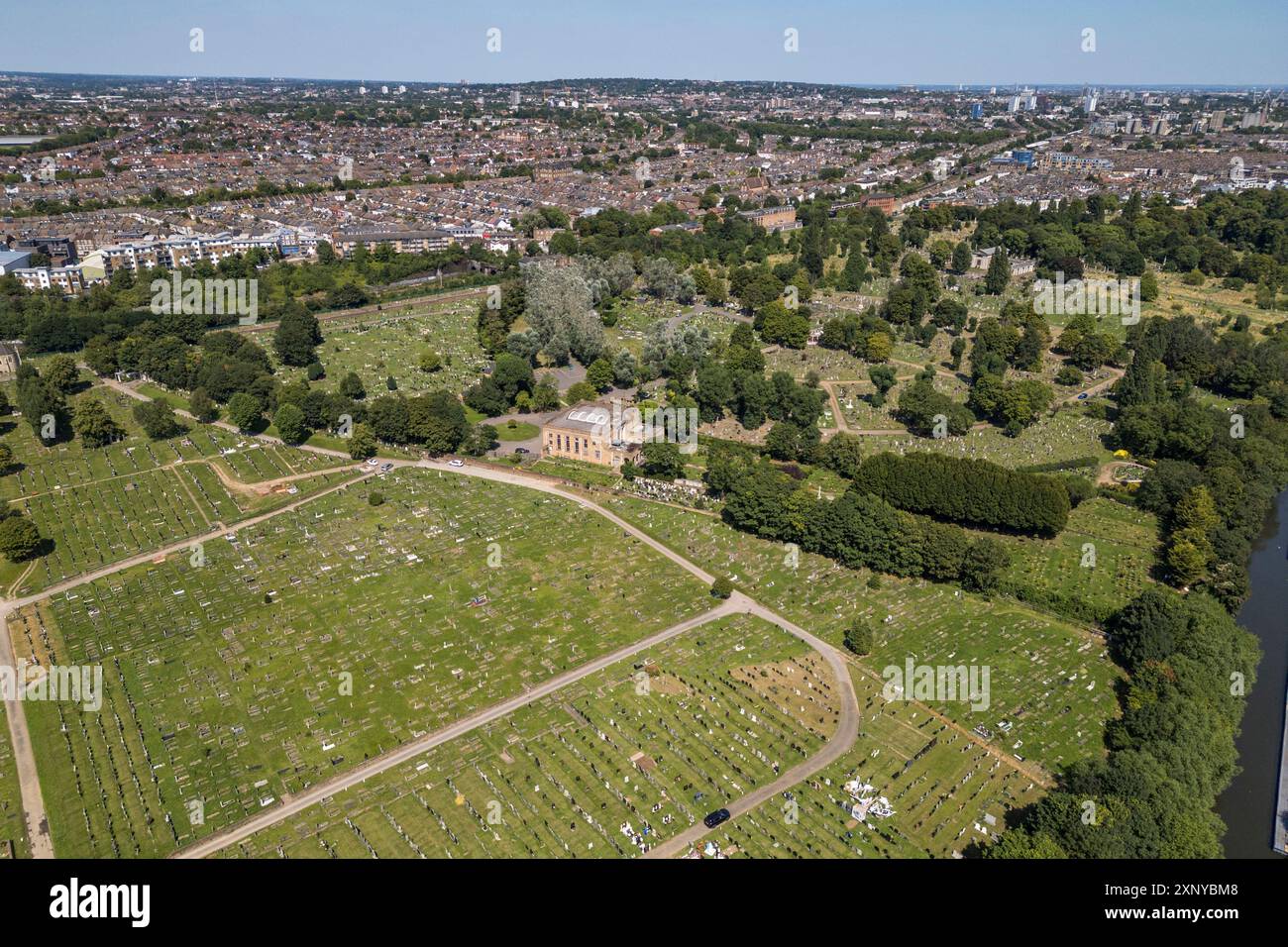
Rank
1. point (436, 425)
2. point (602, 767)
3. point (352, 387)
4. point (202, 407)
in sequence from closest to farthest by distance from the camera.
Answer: point (602, 767)
point (436, 425)
point (202, 407)
point (352, 387)

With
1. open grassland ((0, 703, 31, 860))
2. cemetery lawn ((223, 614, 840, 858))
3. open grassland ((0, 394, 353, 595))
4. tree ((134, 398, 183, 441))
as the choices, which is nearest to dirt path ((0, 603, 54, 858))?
open grassland ((0, 703, 31, 860))

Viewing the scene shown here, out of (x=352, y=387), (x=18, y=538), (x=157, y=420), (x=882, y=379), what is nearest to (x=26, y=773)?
(x=18, y=538)

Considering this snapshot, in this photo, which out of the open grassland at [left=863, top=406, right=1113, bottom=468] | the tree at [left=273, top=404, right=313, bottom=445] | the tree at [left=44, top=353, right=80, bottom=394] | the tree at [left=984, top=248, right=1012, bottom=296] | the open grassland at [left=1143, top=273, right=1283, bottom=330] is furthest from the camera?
→ the tree at [left=984, top=248, right=1012, bottom=296]

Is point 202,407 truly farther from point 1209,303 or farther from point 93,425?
point 1209,303

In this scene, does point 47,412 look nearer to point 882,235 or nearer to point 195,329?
point 195,329

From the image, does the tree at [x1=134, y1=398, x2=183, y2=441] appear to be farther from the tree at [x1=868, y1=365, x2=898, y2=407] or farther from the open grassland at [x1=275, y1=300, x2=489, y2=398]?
the tree at [x1=868, y1=365, x2=898, y2=407]
